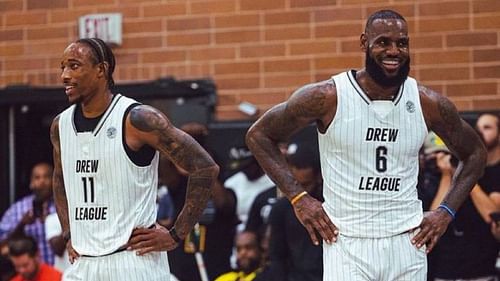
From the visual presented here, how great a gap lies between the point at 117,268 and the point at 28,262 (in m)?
3.85

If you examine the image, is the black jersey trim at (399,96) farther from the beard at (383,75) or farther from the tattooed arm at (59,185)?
the tattooed arm at (59,185)

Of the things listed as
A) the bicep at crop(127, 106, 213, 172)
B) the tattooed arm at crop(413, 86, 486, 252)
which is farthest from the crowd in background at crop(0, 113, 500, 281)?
the bicep at crop(127, 106, 213, 172)

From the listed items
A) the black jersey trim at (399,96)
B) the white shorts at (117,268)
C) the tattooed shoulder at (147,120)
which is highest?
the black jersey trim at (399,96)

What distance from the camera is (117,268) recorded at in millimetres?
7078

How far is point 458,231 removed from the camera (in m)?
9.29

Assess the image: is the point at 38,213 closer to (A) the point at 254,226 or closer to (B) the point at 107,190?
(A) the point at 254,226

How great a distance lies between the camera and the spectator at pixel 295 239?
9.22 m

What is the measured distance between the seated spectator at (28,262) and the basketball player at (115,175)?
343 cm

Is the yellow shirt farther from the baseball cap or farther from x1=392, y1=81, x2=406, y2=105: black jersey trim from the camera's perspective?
x1=392, y1=81, x2=406, y2=105: black jersey trim

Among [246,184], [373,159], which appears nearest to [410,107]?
[373,159]

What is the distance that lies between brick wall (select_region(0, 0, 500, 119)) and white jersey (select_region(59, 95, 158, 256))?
4339 mm

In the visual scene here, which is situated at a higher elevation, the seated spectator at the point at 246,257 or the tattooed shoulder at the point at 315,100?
Result: the tattooed shoulder at the point at 315,100

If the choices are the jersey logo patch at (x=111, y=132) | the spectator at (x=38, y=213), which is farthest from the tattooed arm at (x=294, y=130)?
the spectator at (x=38, y=213)

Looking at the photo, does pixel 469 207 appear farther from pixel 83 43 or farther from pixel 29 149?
pixel 29 149
